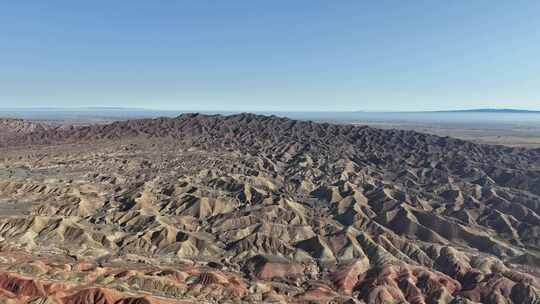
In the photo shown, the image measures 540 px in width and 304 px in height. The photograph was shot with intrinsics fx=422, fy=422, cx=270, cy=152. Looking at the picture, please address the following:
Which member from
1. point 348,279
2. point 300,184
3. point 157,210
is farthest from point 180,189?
point 348,279

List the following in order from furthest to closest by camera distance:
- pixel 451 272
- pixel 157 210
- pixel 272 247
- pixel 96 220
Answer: pixel 157 210
pixel 96 220
pixel 272 247
pixel 451 272

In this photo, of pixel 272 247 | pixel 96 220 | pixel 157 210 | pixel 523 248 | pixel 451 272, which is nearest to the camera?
pixel 451 272

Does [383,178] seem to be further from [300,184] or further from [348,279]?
[348,279]

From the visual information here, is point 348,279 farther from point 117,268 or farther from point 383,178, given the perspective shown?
point 383,178

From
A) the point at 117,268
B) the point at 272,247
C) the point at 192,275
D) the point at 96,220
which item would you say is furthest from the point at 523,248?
the point at 96,220

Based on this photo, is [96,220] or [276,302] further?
[96,220]

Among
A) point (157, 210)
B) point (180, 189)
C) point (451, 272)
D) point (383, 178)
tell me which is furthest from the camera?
point (383, 178)
